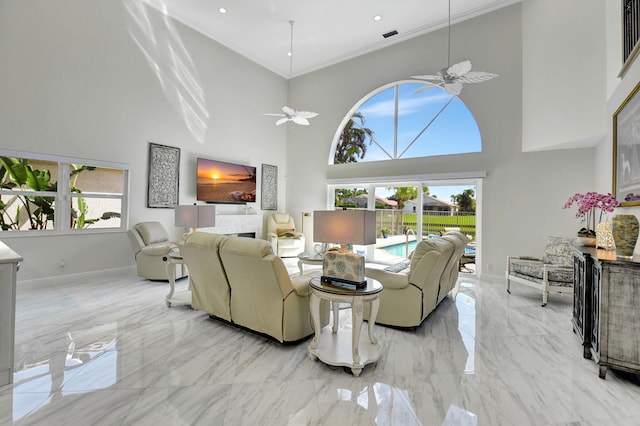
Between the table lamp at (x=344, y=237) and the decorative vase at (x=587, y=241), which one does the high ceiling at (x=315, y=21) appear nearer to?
the decorative vase at (x=587, y=241)

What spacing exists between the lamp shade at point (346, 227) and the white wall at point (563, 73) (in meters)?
3.74

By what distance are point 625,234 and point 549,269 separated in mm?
1866

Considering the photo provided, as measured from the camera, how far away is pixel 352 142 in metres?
7.57

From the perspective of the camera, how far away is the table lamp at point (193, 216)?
3.99 meters

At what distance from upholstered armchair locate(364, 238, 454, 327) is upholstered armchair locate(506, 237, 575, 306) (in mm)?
1861

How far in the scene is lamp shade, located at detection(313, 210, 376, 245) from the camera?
2.29m

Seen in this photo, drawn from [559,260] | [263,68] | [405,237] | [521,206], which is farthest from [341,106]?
[559,260]

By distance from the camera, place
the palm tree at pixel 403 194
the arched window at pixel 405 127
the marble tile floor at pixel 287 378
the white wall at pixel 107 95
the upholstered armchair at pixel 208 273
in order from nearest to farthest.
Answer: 1. the marble tile floor at pixel 287 378
2. the upholstered armchair at pixel 208 273
3. the white wall at pixel 107 95
4. the arched window at pixel 405 127
5. the palm tree at pixel 403 194

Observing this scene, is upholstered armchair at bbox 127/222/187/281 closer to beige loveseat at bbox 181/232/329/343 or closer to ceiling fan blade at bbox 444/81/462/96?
beige loveseat at bbox 181/232/329/343

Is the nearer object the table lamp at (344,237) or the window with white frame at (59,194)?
the table lamp at (344,237)

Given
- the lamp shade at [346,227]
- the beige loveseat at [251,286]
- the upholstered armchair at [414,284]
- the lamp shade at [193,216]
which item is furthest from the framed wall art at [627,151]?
the lamp shade at [193,216]

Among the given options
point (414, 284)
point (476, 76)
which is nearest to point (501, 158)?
point (476, 76)

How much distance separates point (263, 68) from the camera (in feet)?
26.3

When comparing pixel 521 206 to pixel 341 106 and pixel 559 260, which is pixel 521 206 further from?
pixel 341 106
